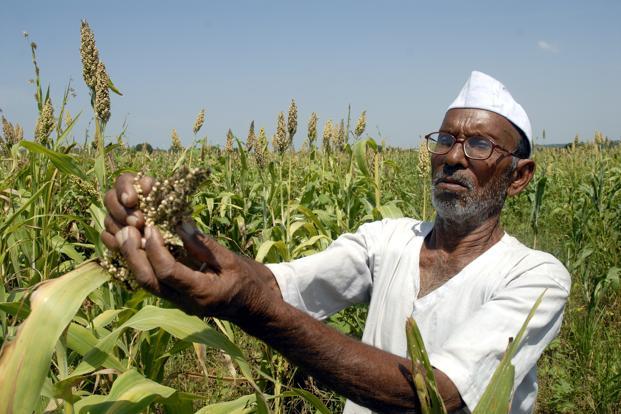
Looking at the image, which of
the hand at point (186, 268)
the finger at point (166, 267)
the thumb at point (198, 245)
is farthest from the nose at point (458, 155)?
the finger at point (166, 267)

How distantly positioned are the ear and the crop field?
3.29ft

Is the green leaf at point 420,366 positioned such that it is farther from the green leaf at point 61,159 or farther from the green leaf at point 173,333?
the green leaf at point 61,159

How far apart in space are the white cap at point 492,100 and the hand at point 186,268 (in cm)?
121

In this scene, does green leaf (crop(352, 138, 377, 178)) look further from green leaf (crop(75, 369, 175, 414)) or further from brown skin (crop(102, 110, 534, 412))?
green leaf (crop(75, 369, 175, 414))

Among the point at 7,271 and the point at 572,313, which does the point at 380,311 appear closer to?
the point at 7,271

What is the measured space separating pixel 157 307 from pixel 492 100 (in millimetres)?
1395

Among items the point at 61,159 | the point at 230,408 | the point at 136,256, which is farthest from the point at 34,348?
the point at 61,159

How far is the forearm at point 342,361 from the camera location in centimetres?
135

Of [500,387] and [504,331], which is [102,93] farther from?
[500,387]

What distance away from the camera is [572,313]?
419cm

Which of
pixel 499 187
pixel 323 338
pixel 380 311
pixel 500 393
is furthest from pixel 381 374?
pixel 499 187

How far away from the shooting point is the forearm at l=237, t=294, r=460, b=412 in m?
1.35

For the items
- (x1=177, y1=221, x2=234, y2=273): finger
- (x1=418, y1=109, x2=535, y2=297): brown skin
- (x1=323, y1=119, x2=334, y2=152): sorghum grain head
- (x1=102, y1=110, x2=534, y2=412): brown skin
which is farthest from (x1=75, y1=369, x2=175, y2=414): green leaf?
(x1=323, y1=119, x2=334, y2=152): sorghum grain head

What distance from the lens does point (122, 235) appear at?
107 centimetres
